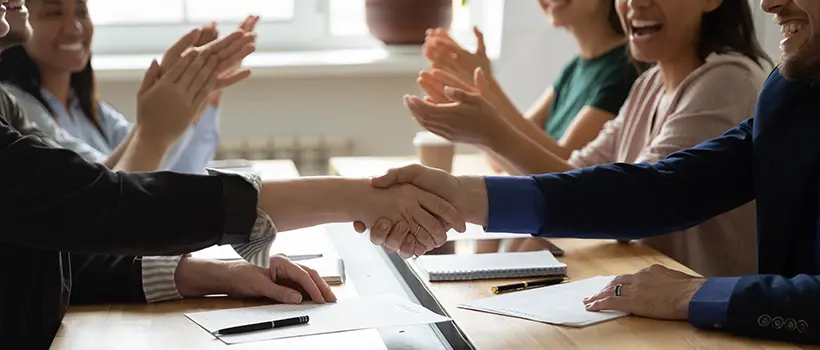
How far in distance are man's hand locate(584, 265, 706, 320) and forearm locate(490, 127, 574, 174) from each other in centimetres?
65

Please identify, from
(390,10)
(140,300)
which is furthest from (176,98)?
(390,10)

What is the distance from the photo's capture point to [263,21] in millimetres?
3664

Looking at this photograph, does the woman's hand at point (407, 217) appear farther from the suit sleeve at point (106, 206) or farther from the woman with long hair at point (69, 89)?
the woman with long hair at point (69, 89)

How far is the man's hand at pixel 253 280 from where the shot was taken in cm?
139

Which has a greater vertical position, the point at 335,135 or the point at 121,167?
the point at 121,167

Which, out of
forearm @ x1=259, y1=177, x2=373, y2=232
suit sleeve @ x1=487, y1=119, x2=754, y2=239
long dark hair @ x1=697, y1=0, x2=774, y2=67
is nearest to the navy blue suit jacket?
suit sleeve @ x1=487, y1=119, x2=754, y2=239

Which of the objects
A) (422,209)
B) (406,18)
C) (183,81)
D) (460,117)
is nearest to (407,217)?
(422,209)

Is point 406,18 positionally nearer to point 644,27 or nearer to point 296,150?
point 296,150

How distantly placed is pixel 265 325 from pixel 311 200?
25 cm

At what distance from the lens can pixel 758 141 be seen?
149 centimetres

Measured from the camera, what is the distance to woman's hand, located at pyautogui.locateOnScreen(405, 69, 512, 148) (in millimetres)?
1938

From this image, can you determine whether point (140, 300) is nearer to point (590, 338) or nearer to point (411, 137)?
point (590, 338)

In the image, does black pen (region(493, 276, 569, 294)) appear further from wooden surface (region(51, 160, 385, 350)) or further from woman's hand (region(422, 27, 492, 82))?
woman's hand (region(422, 27, 492, 82))

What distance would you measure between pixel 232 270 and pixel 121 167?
1.88 feet
